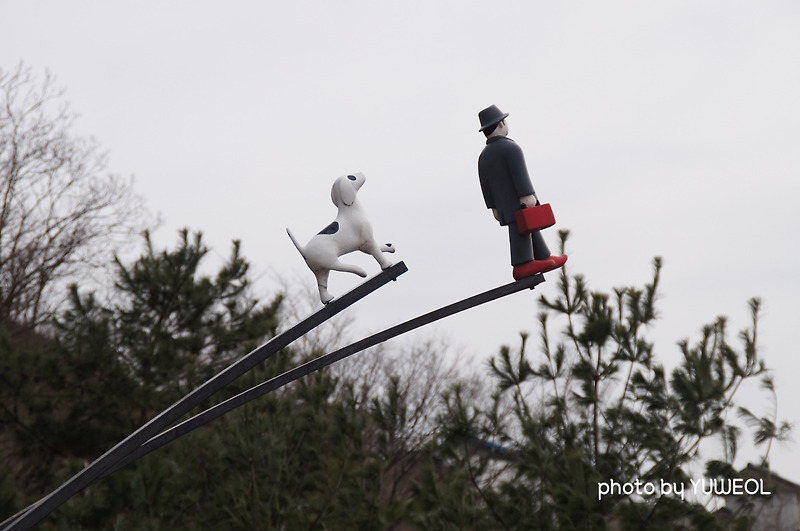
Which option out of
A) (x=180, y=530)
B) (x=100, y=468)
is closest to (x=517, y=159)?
(x=100, y=468)

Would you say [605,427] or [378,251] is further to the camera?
[605,427]

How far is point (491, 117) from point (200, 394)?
1474 mm

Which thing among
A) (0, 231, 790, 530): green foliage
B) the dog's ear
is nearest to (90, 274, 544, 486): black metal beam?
the dog's ear

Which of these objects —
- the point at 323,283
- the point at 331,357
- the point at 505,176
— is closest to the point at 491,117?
the point at 505,176

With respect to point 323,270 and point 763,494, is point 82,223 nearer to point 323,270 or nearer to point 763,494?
point 763,494

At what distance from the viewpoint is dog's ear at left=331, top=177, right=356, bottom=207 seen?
3.64m

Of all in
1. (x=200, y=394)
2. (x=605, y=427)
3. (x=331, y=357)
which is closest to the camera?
(x=200, y=394)

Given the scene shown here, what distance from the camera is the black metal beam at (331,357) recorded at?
11.5 ft

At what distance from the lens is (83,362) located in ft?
36.7

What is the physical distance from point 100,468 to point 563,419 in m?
5.22

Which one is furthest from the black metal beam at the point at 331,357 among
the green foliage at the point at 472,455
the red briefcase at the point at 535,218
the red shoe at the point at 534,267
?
the green foliage at the point at 472,455

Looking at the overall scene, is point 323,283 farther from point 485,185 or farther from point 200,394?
point 485,185

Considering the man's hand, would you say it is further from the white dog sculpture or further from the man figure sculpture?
the white dog sculpture

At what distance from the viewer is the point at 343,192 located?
3631mm
